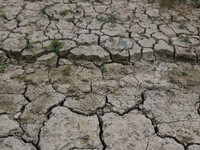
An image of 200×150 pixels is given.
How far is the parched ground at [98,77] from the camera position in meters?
1.91

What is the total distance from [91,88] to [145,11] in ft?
6.56

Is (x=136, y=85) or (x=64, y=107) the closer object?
(x=64, y=107)

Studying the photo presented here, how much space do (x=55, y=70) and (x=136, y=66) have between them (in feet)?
3.35

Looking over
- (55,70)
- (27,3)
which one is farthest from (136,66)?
(27,3)

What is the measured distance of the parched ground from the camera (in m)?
1.91

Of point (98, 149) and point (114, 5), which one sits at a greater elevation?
point (114, 5)

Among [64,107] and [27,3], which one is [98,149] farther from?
[27,3]

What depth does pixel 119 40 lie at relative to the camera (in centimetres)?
295

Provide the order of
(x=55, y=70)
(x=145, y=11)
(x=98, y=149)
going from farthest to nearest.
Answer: (x=145, y=11) < (x=55, y=70) < (x=98, y=149)

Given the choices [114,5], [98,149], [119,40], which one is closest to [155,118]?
[98,149]

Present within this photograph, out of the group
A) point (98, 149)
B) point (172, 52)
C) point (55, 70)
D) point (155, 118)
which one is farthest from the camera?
point (172, 52)

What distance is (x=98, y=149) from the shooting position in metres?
1.81

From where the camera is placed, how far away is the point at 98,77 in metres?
2.51

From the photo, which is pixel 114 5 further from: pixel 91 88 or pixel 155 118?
pixel 155 118
